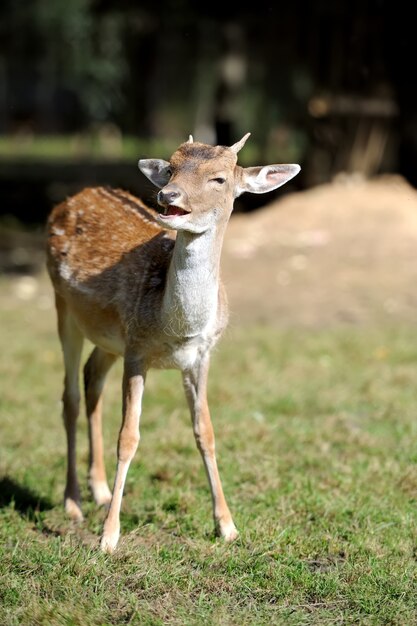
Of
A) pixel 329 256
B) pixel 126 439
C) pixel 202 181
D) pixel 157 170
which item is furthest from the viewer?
pixel 329 256

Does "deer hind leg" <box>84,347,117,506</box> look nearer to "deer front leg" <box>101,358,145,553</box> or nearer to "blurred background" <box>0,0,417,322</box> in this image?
"deer front leg" <box>101,358,145,553</box>

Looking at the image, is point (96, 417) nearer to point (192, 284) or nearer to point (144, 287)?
point (144, 287)

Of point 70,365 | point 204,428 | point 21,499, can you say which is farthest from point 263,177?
point 21,499

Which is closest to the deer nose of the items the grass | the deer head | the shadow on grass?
the deer head

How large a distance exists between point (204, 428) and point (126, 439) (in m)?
0.45

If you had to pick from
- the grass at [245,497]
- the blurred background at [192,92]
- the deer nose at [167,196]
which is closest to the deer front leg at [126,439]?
the grass at [245,497]

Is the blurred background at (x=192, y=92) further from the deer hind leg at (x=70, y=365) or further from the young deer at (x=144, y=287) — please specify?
the deer hind leg at (x=70, y=365)

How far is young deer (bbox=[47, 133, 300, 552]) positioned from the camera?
15.4 feet

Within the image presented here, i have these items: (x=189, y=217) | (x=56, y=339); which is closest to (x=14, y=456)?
(x=189, y=217)

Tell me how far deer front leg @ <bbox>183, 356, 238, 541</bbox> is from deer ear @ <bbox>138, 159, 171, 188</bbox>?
0.91 m

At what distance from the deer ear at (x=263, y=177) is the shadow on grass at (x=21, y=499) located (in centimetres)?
208

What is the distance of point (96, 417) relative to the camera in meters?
5.96

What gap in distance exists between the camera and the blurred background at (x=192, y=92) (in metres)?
13.5

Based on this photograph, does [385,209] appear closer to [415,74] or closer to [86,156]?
[415,74]
